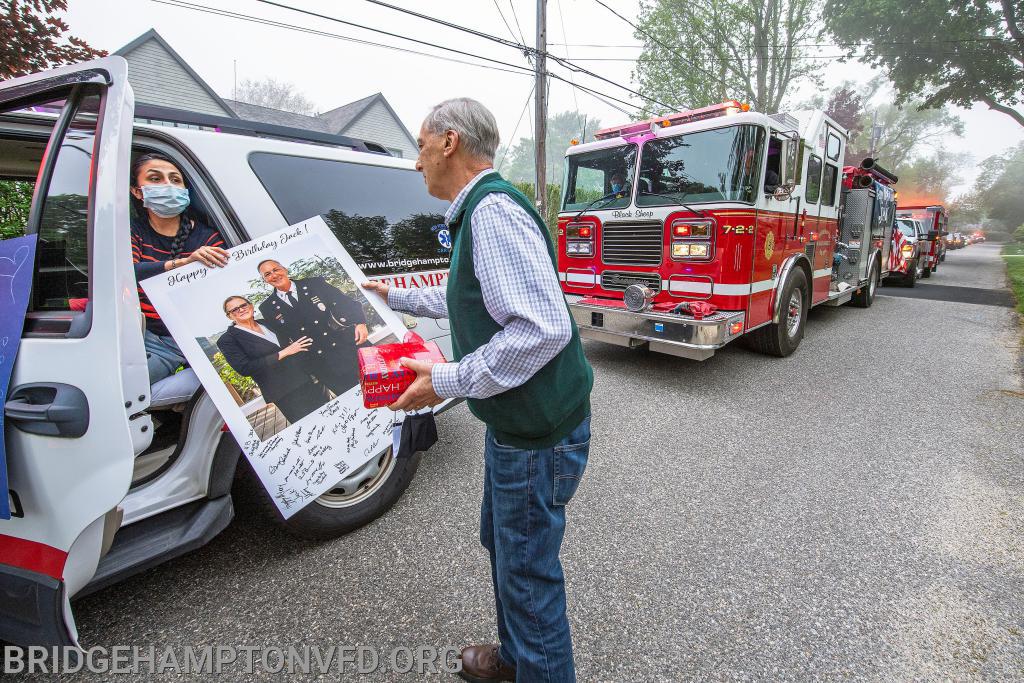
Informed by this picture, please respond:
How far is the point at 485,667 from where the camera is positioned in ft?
5.82

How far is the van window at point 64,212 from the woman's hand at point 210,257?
340 mm

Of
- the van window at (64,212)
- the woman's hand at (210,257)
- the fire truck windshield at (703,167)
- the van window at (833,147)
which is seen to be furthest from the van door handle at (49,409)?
the van window at (833,147)

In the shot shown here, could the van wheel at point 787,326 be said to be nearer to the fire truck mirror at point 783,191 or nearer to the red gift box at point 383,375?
the fire truck mirror at point 783,191

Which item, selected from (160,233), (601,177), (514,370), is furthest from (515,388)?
(601,177)

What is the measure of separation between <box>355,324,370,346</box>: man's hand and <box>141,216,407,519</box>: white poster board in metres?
0.01

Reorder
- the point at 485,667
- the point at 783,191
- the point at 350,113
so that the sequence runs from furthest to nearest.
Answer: the point at 350,113 < the point at 783,191 < the point at 485,667

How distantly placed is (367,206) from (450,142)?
164 centimetres

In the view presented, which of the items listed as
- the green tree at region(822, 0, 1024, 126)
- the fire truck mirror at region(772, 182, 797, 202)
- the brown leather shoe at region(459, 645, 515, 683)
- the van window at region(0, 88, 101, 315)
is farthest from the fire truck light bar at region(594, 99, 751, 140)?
the green tree at region(822, 0, 1024, 126)

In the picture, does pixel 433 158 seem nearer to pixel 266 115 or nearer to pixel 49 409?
pixel 49 409

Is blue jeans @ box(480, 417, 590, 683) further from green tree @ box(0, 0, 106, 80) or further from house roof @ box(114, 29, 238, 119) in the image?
house roof @ box(114, 29, 238, 119)

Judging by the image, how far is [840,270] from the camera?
27.5ft

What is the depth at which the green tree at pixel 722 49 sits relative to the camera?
942 inches

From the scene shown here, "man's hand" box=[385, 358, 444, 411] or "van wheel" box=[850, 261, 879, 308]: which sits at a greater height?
"man's hand" box=[385, 358, 444, 411]

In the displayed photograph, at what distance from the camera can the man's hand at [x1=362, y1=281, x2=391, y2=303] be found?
2104mm
